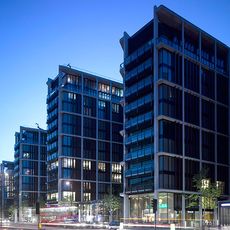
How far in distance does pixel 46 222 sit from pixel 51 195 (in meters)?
54.0

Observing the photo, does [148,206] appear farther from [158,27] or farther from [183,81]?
[158,27]

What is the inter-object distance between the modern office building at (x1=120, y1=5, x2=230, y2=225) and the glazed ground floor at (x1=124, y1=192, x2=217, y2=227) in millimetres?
224

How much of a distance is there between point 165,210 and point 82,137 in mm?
67158

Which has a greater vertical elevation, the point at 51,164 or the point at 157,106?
the point at 157,106

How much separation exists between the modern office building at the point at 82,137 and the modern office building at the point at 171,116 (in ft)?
137

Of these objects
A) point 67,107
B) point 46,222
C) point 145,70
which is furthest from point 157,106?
point 67,107

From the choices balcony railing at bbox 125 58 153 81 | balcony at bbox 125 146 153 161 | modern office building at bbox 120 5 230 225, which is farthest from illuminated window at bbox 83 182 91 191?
balcony railing at bbox 125 58 153 81

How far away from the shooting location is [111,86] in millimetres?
180125

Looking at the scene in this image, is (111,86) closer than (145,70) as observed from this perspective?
No

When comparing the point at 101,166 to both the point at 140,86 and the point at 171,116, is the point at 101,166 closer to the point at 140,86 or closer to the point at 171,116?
the point at 140,86

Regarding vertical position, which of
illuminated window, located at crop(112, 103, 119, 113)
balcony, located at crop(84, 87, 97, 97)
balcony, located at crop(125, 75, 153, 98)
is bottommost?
balcony, located at crop(125, 75, 153, 98)

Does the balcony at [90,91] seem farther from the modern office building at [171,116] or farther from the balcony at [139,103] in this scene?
the balcony at [139,103]

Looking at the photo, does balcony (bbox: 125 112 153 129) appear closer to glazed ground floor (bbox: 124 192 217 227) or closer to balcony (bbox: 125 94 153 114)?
balcony (bbox: 125 94 153 114)

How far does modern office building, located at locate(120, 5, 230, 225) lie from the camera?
108 m
